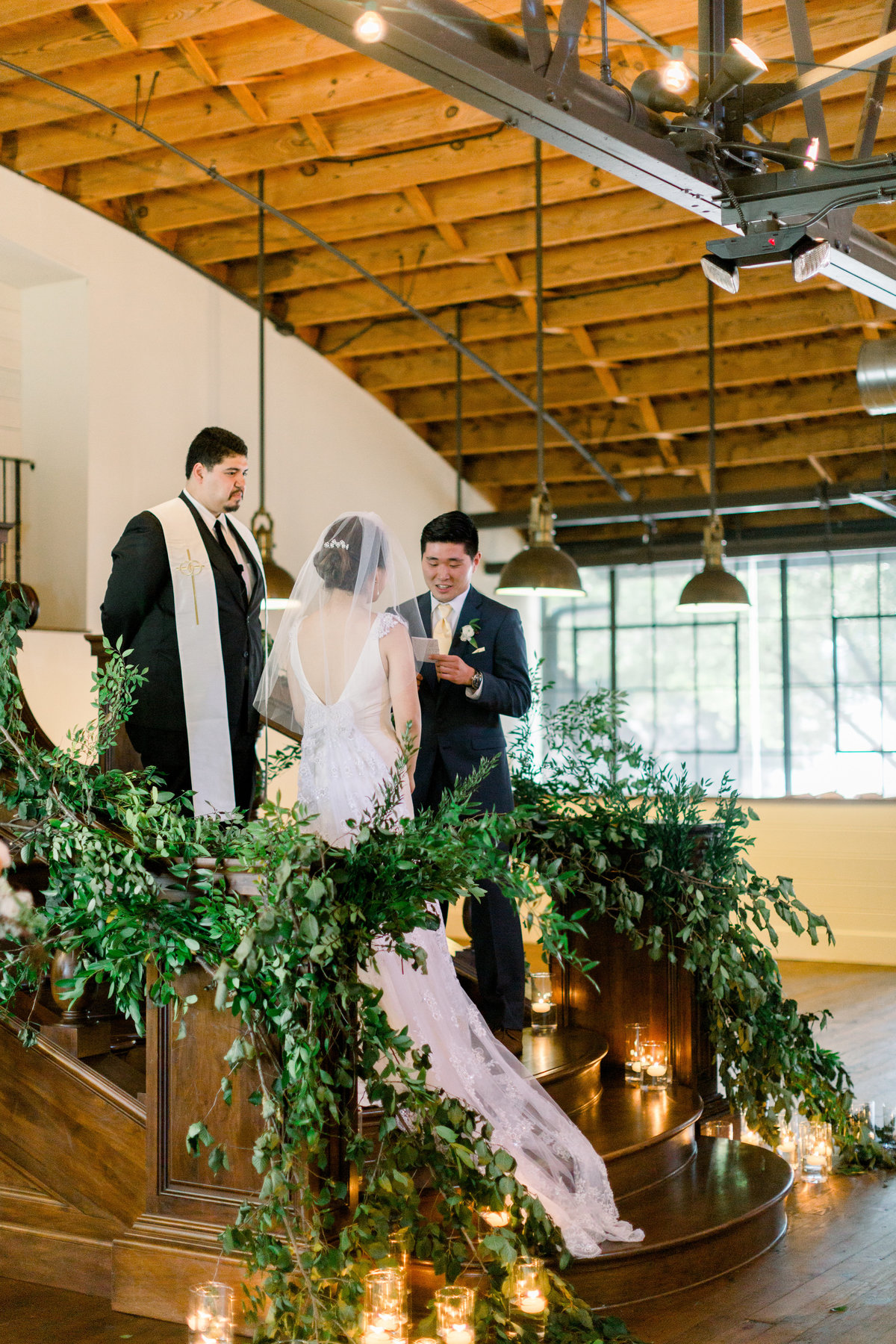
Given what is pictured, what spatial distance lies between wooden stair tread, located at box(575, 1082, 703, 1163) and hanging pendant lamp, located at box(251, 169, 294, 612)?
397cm

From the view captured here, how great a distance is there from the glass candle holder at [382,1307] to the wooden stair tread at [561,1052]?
48.4 inches

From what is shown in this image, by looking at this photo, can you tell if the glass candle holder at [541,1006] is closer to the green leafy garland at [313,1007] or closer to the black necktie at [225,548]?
the green leafy garland at [313,1007]

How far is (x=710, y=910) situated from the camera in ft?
14.5

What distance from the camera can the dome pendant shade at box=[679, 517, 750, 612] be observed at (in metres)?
7.86

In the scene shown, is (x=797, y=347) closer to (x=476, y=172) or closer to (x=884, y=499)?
(x=884, y=499)

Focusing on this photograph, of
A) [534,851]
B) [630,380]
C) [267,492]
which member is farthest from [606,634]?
[534,851]

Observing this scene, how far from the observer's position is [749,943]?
4.48 metres

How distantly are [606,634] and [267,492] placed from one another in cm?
473

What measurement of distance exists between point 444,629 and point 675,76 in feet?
6.04

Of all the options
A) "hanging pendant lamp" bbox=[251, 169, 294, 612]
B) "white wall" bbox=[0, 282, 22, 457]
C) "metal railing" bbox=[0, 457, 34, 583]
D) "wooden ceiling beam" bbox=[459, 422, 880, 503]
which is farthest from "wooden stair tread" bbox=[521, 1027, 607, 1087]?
"wooden ceiling beam" bbox=[459, 422, 880, 503]

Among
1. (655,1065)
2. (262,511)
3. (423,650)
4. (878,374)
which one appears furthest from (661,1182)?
(262,511)

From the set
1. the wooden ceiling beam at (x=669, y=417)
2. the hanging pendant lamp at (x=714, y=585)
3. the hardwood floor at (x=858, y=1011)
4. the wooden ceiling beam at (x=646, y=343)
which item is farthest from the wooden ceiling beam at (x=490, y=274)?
the hardwood floor at (x=858, y=1011)

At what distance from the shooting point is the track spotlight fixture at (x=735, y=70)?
13.0 feet

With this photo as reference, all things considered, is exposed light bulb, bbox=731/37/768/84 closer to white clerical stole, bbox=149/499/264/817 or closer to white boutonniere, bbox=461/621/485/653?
white boutonniere, bbox=461/621/485/653
